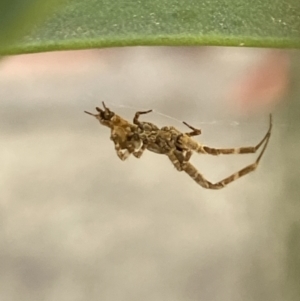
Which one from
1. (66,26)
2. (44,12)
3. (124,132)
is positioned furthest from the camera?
(124,132)

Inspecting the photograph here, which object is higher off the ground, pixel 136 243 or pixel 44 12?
pixel 44 12

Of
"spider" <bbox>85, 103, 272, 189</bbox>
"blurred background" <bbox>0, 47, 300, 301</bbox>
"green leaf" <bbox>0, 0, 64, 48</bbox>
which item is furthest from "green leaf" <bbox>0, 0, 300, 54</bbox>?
"blurred background" <bbox>0, 47, 300, 301</bbox>

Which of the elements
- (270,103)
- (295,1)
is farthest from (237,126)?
(295,1)

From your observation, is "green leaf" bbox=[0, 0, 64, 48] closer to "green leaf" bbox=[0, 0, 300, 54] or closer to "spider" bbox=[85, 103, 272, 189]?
"green leaf" bbox=[0, 0, 300, 54]

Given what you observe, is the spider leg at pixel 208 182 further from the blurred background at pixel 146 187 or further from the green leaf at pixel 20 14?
the green leaf at pixel 20 14

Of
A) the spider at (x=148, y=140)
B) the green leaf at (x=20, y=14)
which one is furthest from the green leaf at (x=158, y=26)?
the spider at (x=148, y=140)

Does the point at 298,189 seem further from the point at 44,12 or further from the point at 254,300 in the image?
the point at 44,12
